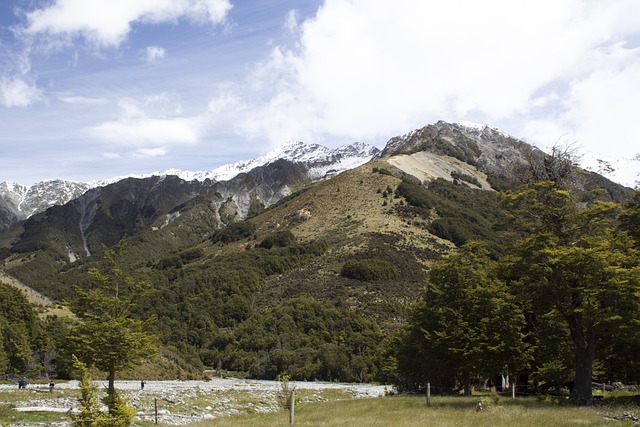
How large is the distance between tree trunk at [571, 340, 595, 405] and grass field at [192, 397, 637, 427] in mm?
1217

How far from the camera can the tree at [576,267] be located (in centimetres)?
2380

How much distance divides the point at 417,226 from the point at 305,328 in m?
54.4

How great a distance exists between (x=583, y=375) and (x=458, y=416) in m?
7.11

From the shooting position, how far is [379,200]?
15462 centimetres

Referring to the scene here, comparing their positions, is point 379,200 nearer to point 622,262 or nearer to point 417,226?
point 417,226

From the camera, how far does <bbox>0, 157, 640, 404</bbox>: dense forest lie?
25.7 metres

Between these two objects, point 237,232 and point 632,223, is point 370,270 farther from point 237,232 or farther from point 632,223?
point 632,223

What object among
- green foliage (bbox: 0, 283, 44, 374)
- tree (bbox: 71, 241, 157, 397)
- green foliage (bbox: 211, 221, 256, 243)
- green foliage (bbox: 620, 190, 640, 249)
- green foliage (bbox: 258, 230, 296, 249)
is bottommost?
green foliage (bbox: 0, 283, 44, 374)

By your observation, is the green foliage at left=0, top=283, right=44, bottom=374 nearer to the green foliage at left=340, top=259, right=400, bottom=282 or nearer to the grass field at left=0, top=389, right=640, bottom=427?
the grass field at left=0, top=389, right=640, bottom=427

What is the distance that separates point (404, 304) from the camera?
334 ft

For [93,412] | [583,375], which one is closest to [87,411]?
[93,412]

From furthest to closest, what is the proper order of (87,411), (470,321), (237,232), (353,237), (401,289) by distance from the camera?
(237,232) < (353,237) < (401,289) < (470,321) < (87,411)

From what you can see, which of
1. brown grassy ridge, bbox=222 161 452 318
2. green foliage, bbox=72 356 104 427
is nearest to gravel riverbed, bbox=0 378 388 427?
green foliage, bbox=72 356 104 427

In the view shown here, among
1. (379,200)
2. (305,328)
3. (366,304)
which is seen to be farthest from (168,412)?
(379,200)
